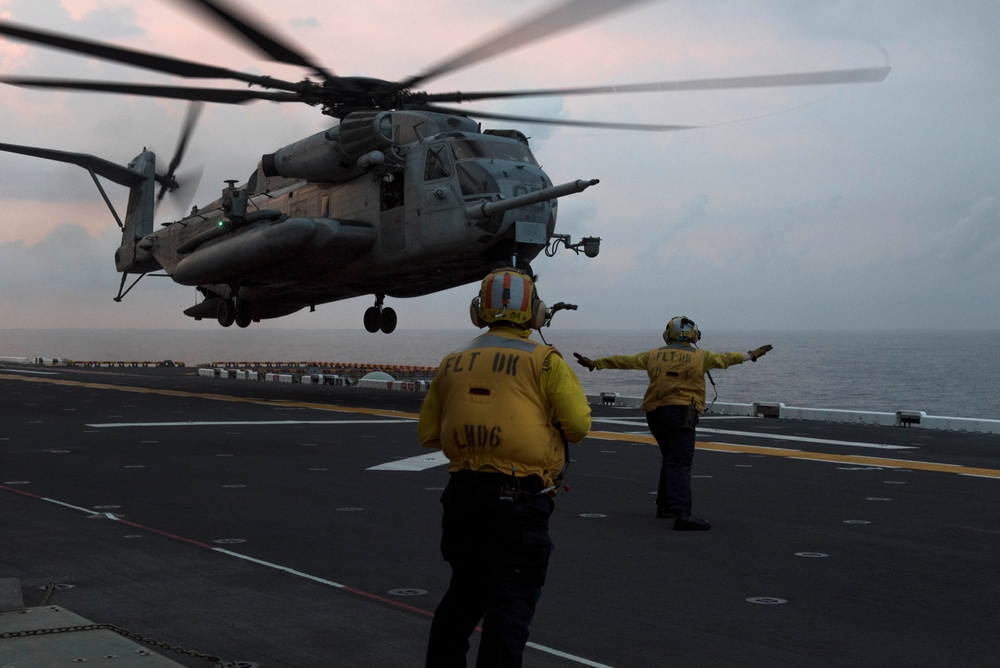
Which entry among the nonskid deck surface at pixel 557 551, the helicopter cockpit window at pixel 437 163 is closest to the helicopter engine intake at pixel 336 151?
the helicopter cockpit window at pixel 437 163

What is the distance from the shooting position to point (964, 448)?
659 inches

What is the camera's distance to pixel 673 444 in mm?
9320

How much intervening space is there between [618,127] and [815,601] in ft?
46.6

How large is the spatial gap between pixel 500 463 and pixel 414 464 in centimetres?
897

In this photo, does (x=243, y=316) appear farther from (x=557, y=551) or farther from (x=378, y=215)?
(x=557, y=551)

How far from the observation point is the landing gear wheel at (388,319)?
2730 cm

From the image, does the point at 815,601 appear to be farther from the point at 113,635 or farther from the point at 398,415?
the point at 398,415

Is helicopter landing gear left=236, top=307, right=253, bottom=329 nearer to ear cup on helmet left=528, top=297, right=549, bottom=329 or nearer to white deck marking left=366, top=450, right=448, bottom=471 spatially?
white deck marking left=366, top=450, right=448, bottom=471

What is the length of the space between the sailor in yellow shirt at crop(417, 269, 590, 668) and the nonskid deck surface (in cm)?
113

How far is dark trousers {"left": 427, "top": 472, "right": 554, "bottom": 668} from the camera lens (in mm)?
4164

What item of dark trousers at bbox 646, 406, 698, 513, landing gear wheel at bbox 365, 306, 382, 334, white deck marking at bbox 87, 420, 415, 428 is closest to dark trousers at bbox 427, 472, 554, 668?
dark trousers at bbox 646, 406, 698, 513

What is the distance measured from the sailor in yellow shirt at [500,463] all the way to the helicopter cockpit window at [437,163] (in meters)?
16.7

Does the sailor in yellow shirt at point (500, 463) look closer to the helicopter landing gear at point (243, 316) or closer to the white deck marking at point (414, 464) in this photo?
the white deck marking at point (414, 464)

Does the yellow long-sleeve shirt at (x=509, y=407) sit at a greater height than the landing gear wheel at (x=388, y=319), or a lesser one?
lesser
